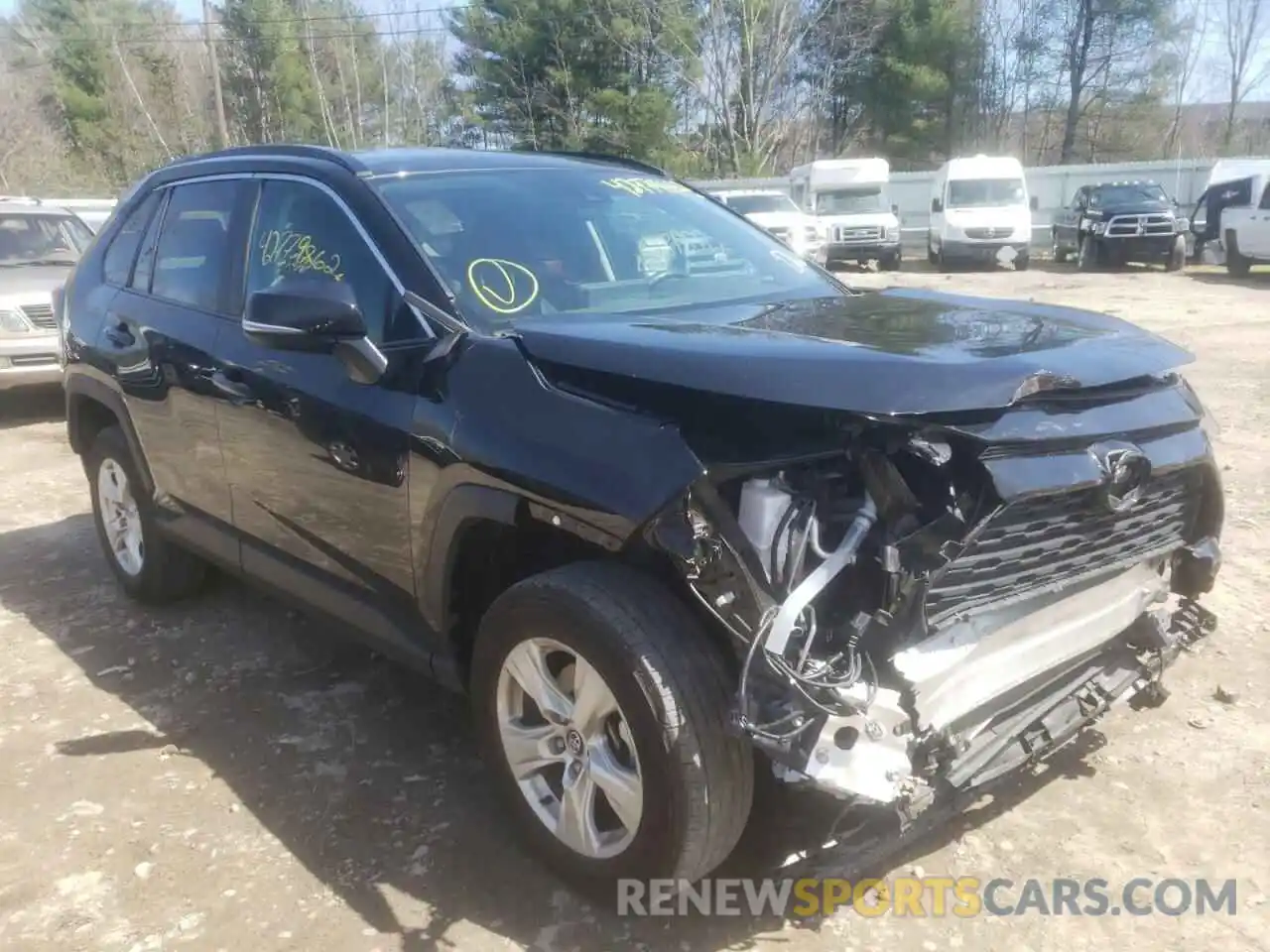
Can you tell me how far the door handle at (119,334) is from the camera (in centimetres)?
447

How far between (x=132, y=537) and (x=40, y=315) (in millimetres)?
5479

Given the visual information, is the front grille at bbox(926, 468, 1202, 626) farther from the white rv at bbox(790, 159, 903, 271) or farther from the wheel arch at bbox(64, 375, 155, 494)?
the white rv at bbox(790, 159, 903, 271)

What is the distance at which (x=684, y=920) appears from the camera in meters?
2.75

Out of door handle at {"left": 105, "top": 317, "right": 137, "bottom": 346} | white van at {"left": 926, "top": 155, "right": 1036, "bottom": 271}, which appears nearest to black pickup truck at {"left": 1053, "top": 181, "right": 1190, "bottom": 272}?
white van at {"left": 926, "top": 155, "right": 1036, "bottom": 271}

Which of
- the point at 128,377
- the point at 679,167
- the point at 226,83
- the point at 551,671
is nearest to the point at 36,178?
the point at 226,83

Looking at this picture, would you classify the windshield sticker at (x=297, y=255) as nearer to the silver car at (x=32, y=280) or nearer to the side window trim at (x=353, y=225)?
the side window trim at (x=353, y=225)

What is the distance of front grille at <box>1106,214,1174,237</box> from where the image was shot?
21719mm

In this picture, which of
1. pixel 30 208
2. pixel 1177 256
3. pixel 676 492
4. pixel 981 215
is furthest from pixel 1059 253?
pixel 676 492

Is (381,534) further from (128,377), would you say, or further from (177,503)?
(128,377)

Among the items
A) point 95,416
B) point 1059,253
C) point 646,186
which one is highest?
point 646,186

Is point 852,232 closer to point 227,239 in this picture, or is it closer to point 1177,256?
point 1177,256

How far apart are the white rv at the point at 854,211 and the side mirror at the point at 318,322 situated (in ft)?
70.0

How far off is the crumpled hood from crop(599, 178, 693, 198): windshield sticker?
890 mm

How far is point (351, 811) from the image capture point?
10.9 feet
